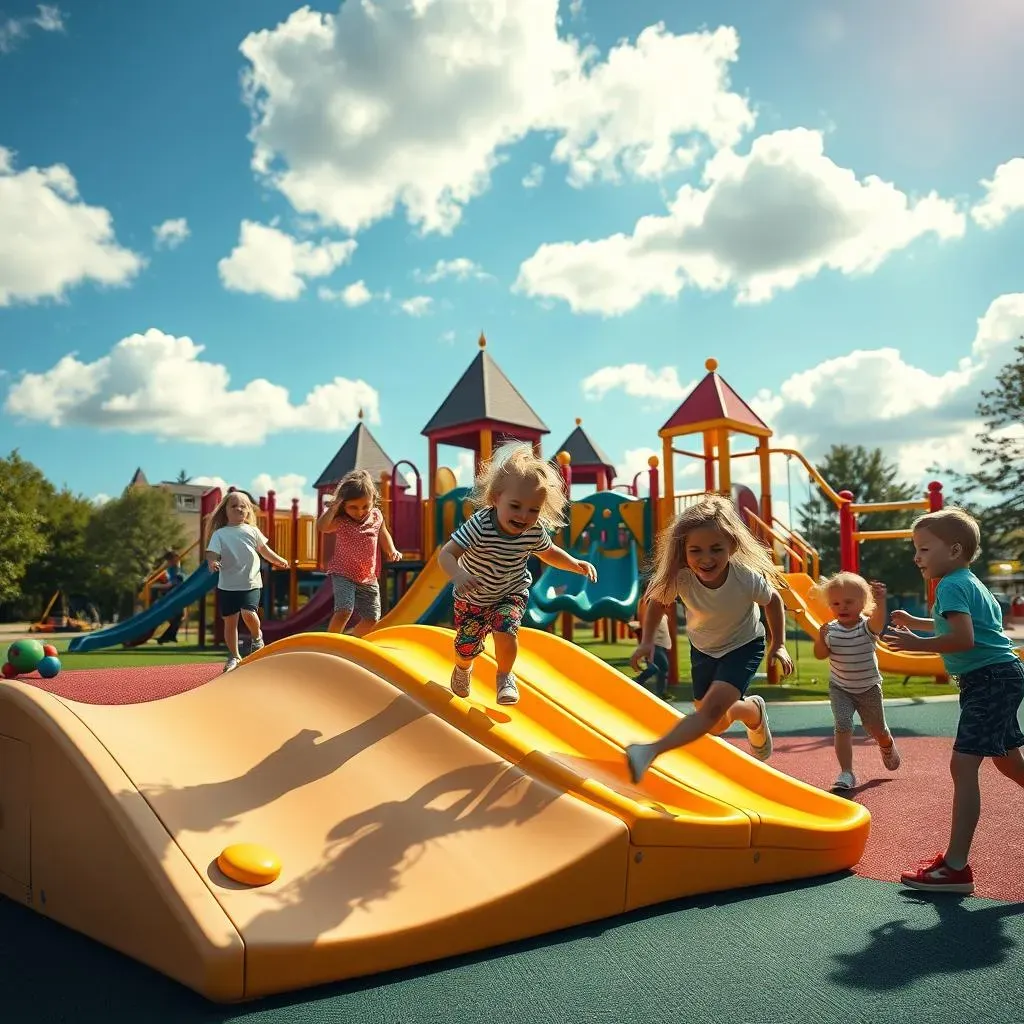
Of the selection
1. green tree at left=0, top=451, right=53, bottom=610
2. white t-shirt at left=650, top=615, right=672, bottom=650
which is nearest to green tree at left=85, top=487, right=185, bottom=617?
green tree at left=0, top=451, right=53, bottom=610

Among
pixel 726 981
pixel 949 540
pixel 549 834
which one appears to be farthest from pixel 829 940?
pixel 949 540

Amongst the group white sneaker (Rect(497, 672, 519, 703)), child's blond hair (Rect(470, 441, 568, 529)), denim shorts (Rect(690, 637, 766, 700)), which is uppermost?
child's blond hair (Rect(470, 441, 568, 529))

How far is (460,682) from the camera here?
4551 mm

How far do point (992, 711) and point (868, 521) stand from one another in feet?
145

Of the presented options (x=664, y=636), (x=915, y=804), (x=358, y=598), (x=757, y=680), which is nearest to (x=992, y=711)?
(x=915, y=804)

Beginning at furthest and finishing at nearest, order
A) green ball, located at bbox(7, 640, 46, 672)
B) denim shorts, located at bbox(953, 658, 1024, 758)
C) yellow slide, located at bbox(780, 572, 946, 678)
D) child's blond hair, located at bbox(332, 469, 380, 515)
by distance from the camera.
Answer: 1. yellow slide, located at bbox(780, 572, 946, 678)
2. green ball, located at bbox(7, 640, 46, 672)
3. child's blond hair, located at bbox(332, 469, 380, 515)
4. denim shorts, located at bbox(953, 658, 1024, 758)

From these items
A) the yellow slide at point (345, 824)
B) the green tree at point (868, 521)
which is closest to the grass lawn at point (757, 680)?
the yellow slide at point (345, 824)

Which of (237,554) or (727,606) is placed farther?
(237,554)

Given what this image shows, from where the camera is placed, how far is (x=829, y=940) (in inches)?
116

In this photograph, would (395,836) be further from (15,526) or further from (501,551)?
(15,526)

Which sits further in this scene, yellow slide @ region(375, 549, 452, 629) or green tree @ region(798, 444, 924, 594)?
green tree @ region(798, 444, 924, 594)

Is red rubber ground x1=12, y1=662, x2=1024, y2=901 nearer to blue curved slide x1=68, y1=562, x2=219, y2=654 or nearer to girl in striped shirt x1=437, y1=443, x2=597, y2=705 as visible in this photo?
girl in striped shirt x1=437, y1=443, x2=597, y2=705

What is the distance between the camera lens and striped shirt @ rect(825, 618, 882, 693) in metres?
5.55

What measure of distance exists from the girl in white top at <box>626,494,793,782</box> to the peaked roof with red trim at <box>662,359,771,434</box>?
10163 mm
